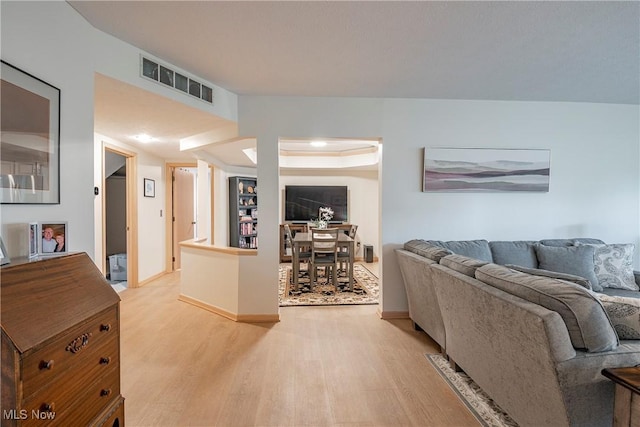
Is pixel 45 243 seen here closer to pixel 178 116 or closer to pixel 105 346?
pixel 105 346

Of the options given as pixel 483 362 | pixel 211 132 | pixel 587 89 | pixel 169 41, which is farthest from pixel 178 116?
pixel 587 89

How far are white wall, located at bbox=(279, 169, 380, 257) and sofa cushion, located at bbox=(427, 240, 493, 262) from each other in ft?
12.6

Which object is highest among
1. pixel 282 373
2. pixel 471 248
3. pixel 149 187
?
pixel 149 187

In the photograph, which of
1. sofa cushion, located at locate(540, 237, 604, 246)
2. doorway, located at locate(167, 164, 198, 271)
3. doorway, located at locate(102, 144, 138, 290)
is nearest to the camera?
sofa cushion, located at locate(540, 237, 604, 246)

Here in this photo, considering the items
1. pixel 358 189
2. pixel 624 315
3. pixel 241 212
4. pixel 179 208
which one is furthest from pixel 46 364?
pixel 358 189

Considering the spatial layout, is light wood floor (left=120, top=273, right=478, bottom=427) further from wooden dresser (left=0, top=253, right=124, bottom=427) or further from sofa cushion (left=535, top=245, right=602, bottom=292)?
sofa cushion (left=535, top=245, right=602, bottom=292)

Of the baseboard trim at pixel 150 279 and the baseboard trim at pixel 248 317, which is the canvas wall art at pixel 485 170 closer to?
the baseboard trim at pixel 248 317

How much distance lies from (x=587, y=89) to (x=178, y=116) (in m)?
4.20

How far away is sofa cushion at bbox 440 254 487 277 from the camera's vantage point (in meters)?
2.01

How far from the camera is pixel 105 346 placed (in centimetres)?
133

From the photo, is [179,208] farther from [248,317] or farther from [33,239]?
[33,239]

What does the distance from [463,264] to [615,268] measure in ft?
6.45

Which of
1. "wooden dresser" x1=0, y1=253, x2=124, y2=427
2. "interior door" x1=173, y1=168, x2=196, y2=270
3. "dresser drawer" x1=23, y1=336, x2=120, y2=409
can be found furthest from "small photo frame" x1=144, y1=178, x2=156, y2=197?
"dresser drawer" x1=23, y1=336, x2=120, y2=409

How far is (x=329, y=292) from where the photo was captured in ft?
14.1
